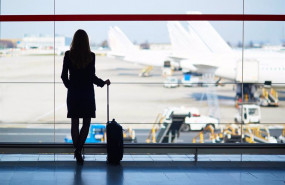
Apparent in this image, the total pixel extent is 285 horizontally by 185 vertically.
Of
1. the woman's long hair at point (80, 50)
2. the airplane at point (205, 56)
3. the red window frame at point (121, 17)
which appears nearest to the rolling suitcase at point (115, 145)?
the woman's long hair at point (80, 50)

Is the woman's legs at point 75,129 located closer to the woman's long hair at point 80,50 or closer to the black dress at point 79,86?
the black dress at point 79,86

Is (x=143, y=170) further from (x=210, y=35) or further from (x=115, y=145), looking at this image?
(x=210, y=35)

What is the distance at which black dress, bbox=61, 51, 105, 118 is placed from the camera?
3.30 meters

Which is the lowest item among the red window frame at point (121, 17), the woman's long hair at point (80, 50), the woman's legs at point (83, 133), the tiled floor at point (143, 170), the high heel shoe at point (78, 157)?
the tiled floor at point (143, 170)

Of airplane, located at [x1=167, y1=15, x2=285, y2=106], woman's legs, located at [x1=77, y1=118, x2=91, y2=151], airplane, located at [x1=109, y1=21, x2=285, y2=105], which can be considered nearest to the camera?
woman's legs, located at [x1=77, y1=118, x2=91, y2=151]

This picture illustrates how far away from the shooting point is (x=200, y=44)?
47.1 metres

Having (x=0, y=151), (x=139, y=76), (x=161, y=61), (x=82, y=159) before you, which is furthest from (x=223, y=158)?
(x=139, y=76)

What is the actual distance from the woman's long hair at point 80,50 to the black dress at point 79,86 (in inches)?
1.5

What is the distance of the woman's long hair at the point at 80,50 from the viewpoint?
3.24 m

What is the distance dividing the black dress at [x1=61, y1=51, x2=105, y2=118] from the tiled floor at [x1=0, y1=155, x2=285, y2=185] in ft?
1.35

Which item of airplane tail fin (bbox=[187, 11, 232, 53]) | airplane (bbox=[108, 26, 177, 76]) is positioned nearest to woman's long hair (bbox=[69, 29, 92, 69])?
airplane tail fin (bbox=[187, 11, 232, 53])

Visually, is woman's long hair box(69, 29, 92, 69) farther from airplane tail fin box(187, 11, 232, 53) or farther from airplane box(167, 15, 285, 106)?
airplane tail fin box(187, 11, 232, 53)

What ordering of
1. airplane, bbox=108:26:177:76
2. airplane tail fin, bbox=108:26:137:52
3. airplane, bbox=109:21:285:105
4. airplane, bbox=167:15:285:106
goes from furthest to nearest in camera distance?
1. airplane, bbox=108:26:177:76
2. airplane tail fin, bbox=108:26:137:52
3. airplane, bbox=109:21:285:105
4. airplane, bbox=167:15:285:106

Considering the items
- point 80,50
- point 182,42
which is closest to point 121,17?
point 80,50
